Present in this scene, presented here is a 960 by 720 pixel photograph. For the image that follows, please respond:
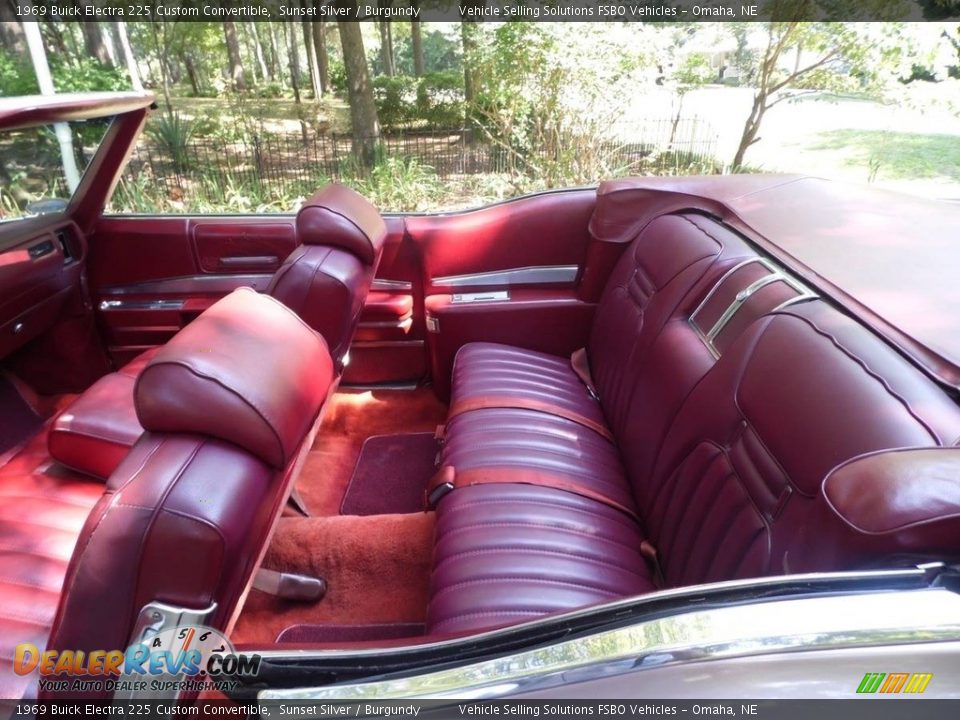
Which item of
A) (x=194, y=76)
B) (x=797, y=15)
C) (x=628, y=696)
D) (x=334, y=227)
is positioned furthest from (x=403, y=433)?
(x=194, y=76)

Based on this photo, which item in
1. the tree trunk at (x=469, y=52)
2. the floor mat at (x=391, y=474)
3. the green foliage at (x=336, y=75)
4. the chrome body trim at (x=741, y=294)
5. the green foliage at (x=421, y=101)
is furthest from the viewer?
the green foliage at (x=336, y=75)

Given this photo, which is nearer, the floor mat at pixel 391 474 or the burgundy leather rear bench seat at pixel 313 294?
the burgundy leather rear bench seat at pixel 313 294

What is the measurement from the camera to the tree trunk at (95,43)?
20.7ft

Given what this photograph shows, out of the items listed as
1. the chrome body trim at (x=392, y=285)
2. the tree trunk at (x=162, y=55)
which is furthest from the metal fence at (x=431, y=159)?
the chrome body trim at (x=392, y=285)

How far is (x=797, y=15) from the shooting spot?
14.6ft

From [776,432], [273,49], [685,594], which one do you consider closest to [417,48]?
[273,49]

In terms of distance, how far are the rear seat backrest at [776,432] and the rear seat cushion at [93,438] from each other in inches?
56.0

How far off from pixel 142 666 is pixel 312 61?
933 cm

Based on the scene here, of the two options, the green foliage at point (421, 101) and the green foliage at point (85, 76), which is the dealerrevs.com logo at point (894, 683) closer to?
the green foliage at point (421, 101)

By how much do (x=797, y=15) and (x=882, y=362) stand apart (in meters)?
4.59

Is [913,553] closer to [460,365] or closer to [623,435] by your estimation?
[623,435]

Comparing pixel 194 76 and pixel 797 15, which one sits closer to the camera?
pixel 797 15

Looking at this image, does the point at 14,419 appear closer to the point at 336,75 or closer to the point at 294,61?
the point at 336,75

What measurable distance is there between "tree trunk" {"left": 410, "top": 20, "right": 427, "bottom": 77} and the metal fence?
5.67ft
